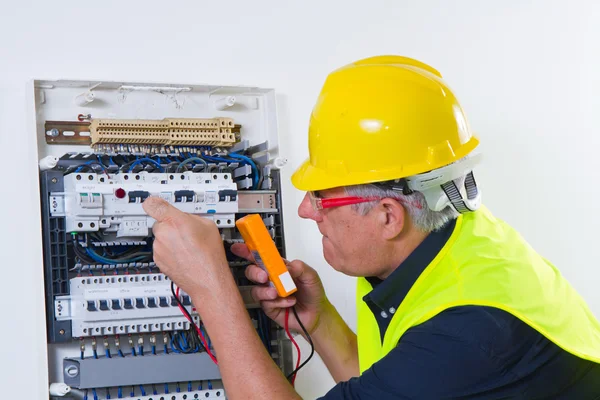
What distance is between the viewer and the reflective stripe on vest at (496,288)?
1.28m

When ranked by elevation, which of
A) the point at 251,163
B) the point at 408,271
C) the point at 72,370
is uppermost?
the point at 251,163

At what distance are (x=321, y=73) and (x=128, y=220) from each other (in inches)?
28.7

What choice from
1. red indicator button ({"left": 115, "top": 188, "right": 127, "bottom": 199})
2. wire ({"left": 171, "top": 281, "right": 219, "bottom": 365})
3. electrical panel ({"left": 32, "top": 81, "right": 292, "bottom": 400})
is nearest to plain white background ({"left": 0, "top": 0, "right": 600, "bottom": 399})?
electrical panel ({"left": 32, "top": 81, "right": 292, "bottom": 400})

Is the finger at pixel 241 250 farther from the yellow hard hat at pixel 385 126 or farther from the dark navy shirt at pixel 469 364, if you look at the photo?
the dark navy shirt at pixel 469 364

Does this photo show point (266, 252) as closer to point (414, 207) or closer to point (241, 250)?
point (241, 250)

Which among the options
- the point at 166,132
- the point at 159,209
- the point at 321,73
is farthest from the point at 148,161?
the point at 321,73

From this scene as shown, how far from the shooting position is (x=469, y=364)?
3.97ft

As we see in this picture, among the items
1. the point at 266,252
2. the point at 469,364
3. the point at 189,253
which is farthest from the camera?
the point at 266,252

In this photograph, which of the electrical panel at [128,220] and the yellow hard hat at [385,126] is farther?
the electrical panel at [128,220]

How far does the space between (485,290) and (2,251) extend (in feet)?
3.58

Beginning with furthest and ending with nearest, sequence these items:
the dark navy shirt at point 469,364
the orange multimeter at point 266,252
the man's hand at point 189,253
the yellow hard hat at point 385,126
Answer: the orange multimeter at point 266,252 → the man's hand at point 189,253 → the yellow hard hat at point 385,126 → the dark navy shirt at point 469,364

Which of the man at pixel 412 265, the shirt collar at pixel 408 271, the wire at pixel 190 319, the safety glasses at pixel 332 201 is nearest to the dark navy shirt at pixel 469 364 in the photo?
the man at pixel 412 265

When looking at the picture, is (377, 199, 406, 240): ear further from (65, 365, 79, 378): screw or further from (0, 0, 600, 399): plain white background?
(65, 365, 79, 378): screw

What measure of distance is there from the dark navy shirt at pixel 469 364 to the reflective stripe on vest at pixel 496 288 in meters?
0.02
